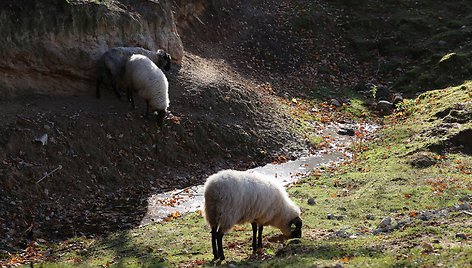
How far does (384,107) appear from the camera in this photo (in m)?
27.2

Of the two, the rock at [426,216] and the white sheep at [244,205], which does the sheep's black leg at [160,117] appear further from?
the rock at [426,216]

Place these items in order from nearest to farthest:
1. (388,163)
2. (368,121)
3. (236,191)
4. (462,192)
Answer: (236,191)
(462,192)
(388,163)
(368,121)

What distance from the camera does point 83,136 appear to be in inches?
722

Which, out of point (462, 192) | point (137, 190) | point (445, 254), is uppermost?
point (445, 254)

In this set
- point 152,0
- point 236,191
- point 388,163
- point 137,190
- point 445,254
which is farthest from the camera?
point 152,0

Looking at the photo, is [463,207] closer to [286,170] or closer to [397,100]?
[286,170]

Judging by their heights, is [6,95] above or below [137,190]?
above

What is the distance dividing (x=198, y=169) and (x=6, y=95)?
20.5ft

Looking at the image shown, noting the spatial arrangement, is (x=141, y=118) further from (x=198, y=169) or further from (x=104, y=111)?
(x=198, y=169)

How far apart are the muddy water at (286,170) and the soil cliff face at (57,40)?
17.1 feet

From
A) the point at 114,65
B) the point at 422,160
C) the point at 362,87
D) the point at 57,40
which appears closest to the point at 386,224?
the point at 422,160

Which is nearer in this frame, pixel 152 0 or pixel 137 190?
pixel 137 190

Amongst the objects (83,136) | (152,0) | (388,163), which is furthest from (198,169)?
(152,0)

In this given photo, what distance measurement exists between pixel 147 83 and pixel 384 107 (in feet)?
39.3
